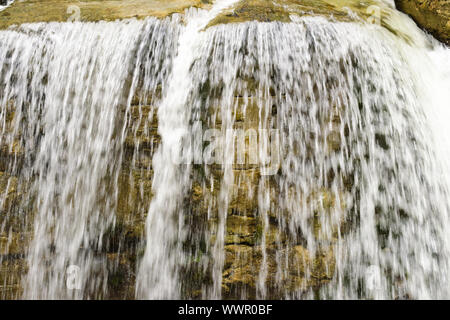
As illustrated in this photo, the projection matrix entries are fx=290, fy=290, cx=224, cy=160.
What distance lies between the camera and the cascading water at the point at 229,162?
2725 mm

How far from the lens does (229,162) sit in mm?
2814

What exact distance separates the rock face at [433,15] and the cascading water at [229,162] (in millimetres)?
1267

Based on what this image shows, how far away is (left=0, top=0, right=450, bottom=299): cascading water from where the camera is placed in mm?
2725

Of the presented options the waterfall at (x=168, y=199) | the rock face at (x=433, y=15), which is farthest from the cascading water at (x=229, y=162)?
the rock face at (x=433, y=15)

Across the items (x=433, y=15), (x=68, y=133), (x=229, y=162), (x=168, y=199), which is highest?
(x=433, y=15)

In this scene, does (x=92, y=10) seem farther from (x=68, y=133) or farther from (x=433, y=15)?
(x=433, y=15)

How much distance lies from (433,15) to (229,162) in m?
3.99

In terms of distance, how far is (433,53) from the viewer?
166 inches

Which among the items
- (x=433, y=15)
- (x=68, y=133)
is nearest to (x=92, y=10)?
(x=68, y=133)

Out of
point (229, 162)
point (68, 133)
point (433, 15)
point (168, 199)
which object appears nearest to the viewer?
point (229, 162)

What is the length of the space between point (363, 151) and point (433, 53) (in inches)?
99.6

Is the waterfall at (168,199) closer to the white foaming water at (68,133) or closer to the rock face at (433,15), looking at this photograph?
the white foaming water at (68,133)

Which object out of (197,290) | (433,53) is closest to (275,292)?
(197,290)
